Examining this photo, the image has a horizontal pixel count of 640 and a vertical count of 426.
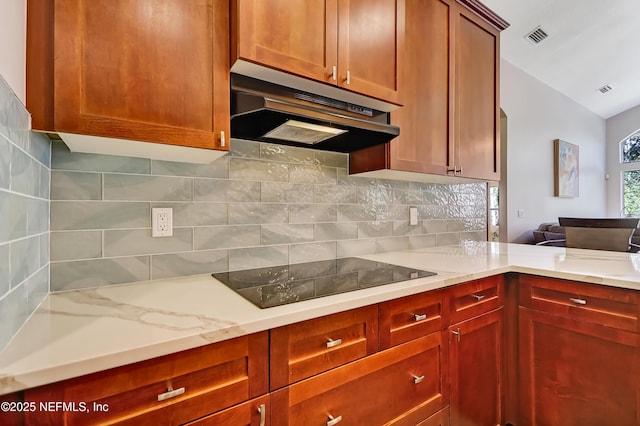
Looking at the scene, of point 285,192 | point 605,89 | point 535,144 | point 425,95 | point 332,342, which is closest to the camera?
point 332,342

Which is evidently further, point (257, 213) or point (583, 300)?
point (257, 213)

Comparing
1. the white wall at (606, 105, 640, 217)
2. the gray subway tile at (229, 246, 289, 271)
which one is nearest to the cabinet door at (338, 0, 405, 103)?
the gray subway tile at (229, 246, 289, 271)

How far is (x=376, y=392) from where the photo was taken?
1.07 metres

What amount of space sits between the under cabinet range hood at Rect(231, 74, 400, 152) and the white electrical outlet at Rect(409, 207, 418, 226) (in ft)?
2.37

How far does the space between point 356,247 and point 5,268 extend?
1.45 m

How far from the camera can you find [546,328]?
1.44 m

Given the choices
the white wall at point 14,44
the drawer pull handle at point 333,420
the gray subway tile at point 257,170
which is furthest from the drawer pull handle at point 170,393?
the gray subway tile at point 257,170

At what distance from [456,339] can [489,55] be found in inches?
70.6

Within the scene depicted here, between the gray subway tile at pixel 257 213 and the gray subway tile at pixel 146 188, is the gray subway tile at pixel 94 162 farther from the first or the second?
the gray subway tile at pixel 257 213

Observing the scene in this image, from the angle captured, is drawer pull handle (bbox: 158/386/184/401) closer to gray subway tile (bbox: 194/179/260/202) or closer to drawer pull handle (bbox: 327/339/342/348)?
drawer pull handle (bbox: 327/339/342/348)

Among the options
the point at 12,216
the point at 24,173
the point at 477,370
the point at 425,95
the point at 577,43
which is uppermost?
the point at 577,43

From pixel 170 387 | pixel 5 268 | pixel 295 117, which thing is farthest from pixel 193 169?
pixel 170 387

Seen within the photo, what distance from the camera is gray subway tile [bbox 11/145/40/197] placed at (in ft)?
2.27

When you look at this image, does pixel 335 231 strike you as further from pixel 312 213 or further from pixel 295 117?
pixel 295 117
